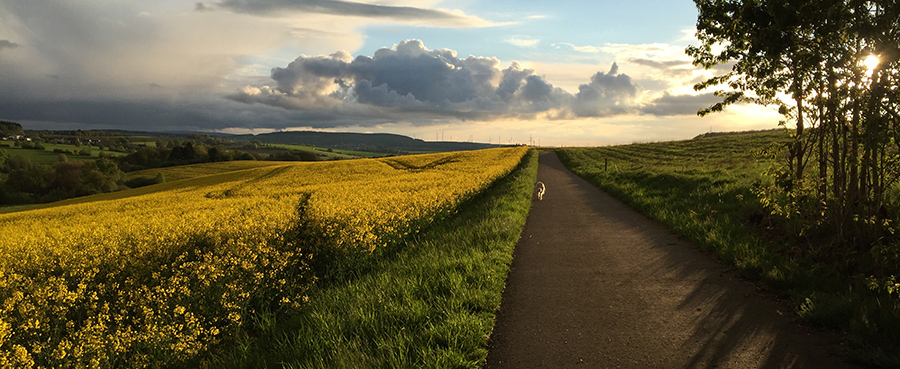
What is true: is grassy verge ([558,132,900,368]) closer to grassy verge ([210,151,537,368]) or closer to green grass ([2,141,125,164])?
grassy verge ([210,151,537,368])

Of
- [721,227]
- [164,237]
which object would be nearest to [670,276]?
[721,227]

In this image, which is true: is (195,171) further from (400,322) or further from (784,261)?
(784,261)

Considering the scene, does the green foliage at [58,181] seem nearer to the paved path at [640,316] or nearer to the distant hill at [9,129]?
the paved path at [640,316]

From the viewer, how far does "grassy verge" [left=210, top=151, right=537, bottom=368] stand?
12.2ft

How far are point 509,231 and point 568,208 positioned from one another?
510 cm

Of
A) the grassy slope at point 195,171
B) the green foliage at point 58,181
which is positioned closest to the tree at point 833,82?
the grassy slope at point 195,171

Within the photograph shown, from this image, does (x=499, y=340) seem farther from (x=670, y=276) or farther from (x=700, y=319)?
(x=670, y=276)

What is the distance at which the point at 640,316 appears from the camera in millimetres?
4609

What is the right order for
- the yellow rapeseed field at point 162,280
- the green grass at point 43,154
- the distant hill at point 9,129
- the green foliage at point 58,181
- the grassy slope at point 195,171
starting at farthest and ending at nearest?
the distant hill at point 9,129
the green grass at point 43,154
the grassy slope at point 195,171
the green foliage at point 58,181
the yellow rapeseed field at point 162,280

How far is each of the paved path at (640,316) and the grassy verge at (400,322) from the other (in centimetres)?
31

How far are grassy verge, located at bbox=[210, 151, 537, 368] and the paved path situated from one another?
1.03 ft

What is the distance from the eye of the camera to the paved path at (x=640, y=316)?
374 centimetres

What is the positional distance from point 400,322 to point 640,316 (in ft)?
9.24

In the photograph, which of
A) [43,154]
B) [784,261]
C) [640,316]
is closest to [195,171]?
[43,154]
